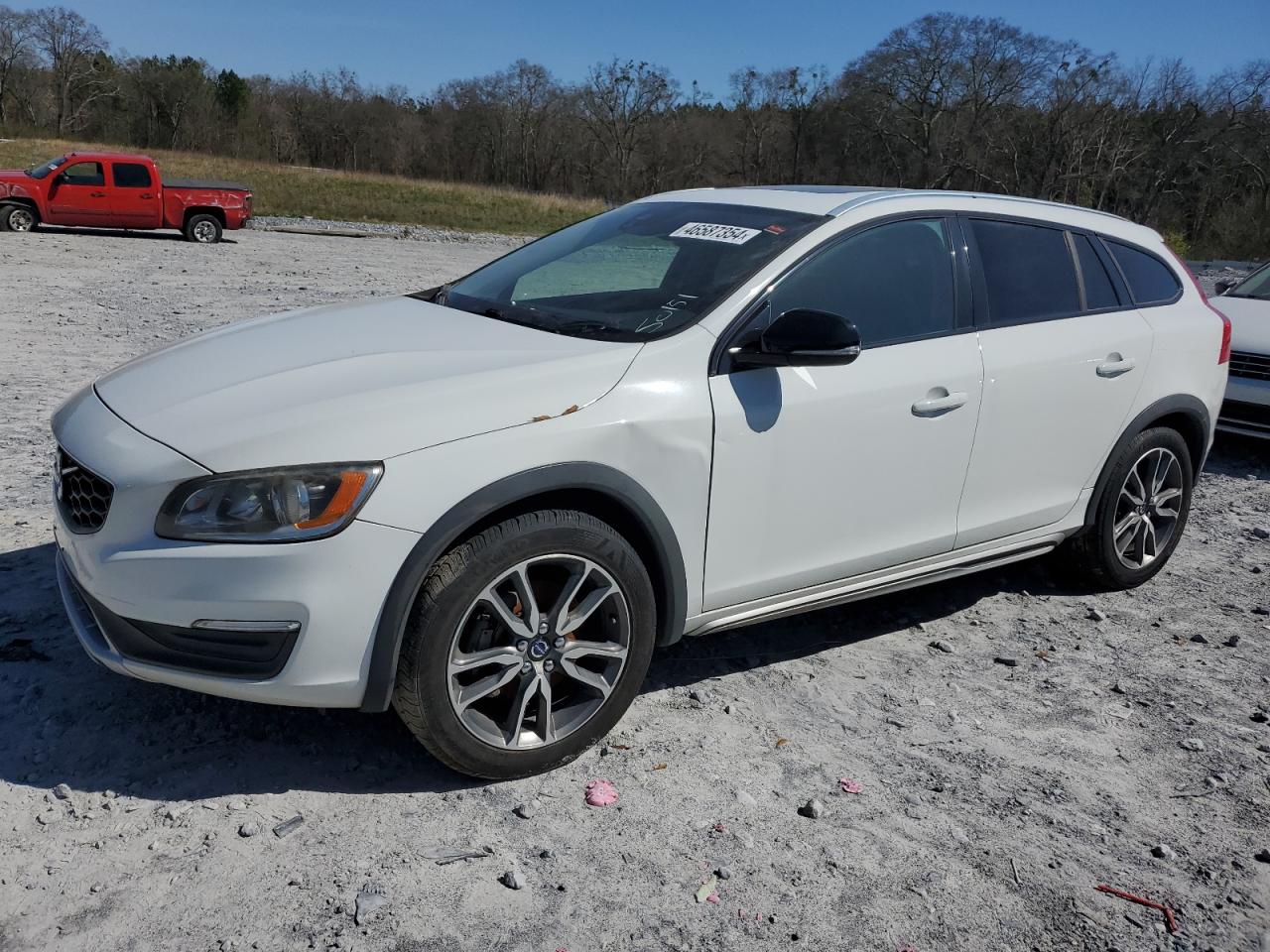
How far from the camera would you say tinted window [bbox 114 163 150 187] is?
21828mm

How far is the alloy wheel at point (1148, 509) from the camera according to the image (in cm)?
488

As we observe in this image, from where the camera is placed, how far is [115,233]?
78.7ft

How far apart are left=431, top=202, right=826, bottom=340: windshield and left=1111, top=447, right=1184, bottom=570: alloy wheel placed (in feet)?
7.26

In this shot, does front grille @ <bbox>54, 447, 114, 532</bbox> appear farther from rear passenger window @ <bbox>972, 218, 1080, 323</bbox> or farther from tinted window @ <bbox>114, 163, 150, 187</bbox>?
tinted window @ <bbox>114, 163, 150, 187</bbox>

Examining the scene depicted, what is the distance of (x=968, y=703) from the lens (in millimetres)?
3918

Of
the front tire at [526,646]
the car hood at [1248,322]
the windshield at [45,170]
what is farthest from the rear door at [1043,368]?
the windshield at [45,170]

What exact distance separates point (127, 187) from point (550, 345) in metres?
21.8

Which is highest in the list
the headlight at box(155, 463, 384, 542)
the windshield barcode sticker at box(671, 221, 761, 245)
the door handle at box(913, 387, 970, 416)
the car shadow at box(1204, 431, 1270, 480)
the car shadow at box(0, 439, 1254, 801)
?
the windshield barcode sticker at box(671, 221, 761, 245)

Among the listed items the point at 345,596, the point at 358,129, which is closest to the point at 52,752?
the point at 345,596

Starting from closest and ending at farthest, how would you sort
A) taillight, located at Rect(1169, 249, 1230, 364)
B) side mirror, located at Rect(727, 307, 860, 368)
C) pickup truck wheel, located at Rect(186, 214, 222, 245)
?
side mirror, located at Rect(727, 307, 860, 368) → taillight, located at Rect(1169, 249, 1230, 364) → pickup truck wheel, located at Rect(186, 214, 222, 245)

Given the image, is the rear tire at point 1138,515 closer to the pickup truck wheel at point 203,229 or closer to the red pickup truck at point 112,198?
the pickup truck wheel at point 203,229

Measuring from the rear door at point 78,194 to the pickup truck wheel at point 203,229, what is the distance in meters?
1.62

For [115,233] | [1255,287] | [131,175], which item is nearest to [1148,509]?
[1255,287]

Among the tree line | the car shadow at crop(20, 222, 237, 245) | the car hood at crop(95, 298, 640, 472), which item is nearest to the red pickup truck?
the car shadow at crop(20, 222, 237, 245)
